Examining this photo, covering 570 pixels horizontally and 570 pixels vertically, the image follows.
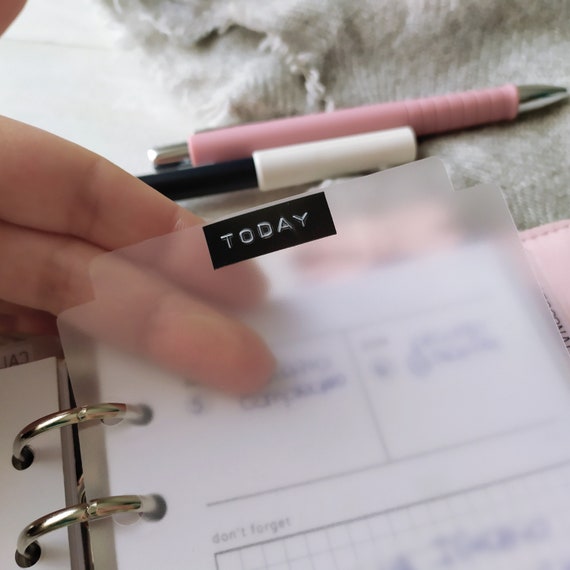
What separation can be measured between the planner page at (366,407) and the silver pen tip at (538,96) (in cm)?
19

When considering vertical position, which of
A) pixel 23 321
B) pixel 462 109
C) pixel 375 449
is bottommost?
pixel 375 449

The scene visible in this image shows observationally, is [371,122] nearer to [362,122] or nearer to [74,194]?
[362,122]

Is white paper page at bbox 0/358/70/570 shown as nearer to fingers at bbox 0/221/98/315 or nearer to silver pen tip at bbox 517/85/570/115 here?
fingers at bbox 0/221/98/315

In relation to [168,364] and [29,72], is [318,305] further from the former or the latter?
[29,72]

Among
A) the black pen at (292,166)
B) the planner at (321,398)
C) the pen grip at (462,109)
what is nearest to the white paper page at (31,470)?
the planner at (321,398)

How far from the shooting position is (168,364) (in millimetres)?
251

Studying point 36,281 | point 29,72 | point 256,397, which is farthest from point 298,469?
point 29,72

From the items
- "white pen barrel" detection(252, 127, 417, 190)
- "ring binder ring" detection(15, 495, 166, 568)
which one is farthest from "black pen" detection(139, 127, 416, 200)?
"ring binder ring" detection(15, 495, 166, 568)

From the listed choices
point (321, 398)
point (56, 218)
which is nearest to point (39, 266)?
point (56, 218)

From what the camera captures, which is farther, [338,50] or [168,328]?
[338,50]

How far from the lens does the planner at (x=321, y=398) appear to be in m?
0.22

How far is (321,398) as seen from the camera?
241mm

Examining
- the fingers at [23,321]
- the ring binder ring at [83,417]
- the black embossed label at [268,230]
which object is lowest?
the ring binder ring at [83,417]

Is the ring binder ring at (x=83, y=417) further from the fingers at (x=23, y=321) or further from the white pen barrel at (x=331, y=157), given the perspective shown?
the white pen barrel at (x=331, y=157)
